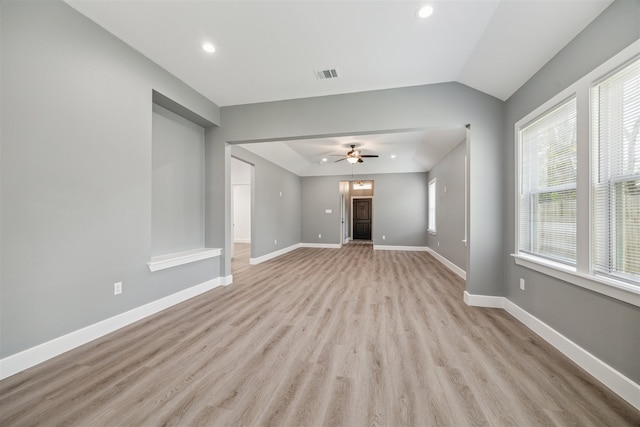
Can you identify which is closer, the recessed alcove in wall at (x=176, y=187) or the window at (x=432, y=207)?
the recessed alcove in wall at (x=176, y=187)

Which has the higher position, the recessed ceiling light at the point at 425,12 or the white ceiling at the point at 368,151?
the recessed ceiling light at the point at 425,12

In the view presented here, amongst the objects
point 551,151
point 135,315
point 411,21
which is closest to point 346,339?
point 135,315

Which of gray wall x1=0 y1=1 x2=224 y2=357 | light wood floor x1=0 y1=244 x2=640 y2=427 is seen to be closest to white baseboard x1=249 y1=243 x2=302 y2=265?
light wood floor x1=0 y1=244 x2=640 y2=427

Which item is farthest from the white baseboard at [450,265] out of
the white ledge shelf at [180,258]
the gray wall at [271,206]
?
the gray wall at [271,206]

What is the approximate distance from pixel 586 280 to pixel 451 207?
378 cm

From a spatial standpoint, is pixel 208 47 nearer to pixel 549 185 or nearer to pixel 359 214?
pixel 549 185

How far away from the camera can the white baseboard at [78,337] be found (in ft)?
5.81

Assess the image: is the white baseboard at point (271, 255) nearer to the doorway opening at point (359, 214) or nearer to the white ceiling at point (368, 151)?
the white ceiling at point (368, 151)

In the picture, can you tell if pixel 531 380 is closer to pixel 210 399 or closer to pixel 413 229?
pixel 210 399

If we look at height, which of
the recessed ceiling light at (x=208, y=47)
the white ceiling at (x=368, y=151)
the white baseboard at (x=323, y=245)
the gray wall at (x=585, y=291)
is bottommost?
the white baseboard at (x=323, y=245)

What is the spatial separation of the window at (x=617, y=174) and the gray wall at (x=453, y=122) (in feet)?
4.30

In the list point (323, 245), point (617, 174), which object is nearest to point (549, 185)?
point (617, 174)

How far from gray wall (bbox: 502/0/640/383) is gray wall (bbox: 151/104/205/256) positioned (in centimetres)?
443

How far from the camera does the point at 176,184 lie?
3525 millimetres
